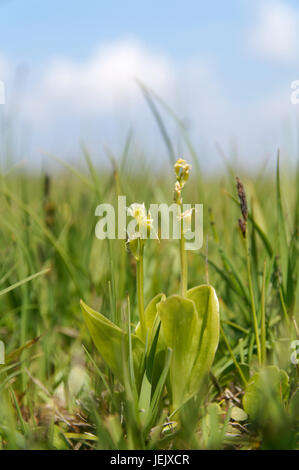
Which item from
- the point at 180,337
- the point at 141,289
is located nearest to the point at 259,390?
the point at 180,337

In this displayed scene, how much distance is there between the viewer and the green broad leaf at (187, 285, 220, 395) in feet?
2.72

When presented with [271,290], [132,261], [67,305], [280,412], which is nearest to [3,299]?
[67,305]

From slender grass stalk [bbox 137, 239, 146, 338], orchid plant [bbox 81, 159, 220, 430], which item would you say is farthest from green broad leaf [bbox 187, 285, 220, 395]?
slender grass stalk [bbox 137, 239, 146, 338]

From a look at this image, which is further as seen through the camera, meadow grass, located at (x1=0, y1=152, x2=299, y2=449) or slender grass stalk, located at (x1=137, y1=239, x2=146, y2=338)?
slender grass stalk, located at (x1=137, y1=239, x2=146, y2=338)

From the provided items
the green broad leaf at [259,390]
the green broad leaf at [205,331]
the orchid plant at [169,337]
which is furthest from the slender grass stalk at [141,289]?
the green broad leaf at [259,390]

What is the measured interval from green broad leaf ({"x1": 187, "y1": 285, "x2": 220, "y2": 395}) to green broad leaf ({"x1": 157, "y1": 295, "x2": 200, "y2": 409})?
0.04ft

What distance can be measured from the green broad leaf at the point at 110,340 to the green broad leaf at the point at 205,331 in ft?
0.39

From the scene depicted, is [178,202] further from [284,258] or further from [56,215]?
[56,215]

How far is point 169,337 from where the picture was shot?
824mm

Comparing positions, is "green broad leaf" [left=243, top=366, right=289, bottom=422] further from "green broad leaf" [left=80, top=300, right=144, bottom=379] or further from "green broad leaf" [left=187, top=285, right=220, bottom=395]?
"green broad leaf" [left=80, top=300, right=144, bottom=379]

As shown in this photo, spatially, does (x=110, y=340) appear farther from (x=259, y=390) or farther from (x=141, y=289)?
(x=259, y=390)

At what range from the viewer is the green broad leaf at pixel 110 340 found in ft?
2.55

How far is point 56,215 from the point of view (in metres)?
2.01

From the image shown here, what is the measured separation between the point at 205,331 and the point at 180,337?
6cm
